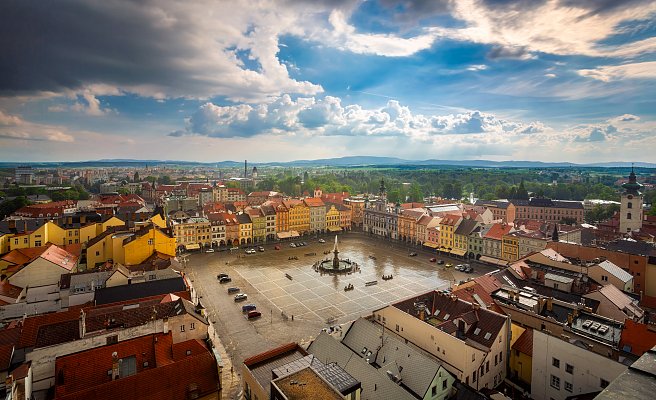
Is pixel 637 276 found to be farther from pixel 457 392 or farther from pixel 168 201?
pixel 168 201

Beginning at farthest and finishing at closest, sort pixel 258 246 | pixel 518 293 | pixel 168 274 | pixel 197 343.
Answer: pixel 258 246, pixel 168 274, pixel 518 293, pixel 197 343

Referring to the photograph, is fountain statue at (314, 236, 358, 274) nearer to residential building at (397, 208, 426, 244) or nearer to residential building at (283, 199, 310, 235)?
residential building at (397, 208, 426, 244)

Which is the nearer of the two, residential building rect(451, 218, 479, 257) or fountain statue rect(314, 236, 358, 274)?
fountain statue rect(314, 236, 358, 274)

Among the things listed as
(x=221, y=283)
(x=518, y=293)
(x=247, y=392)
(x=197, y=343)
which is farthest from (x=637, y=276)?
(x=221, y=283)

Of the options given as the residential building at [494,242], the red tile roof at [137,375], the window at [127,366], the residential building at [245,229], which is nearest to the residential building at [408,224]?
the residential building at [494,242]

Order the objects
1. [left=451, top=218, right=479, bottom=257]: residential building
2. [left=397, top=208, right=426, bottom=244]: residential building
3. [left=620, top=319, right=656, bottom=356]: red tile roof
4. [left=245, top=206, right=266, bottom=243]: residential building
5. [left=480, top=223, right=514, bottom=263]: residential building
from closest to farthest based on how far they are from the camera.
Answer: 1. [left=620, top=319, right=656, bottom=356]: red tile roof
2. [left=480, top=223, right=514, bottom=263]: residential building
3. [left=451, top=218, right=479, bottom=257]: residential building
4. [left=397, top=208, right=426, bottom=244]: residential building
5. [left=245, top=206, right=266, bottom=243]: residential building

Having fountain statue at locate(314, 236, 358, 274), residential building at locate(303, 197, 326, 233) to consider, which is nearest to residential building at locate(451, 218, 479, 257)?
fountain statue at locate(314, 236, 358, 274)

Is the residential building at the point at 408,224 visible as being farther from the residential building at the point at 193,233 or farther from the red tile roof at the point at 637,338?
the red tile roof at the point at 637,338

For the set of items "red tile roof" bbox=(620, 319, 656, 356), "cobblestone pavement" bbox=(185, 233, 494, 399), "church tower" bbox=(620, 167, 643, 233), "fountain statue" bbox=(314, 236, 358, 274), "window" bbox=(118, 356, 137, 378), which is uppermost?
"church tower" bbox=(620, 167, 643, 233)
